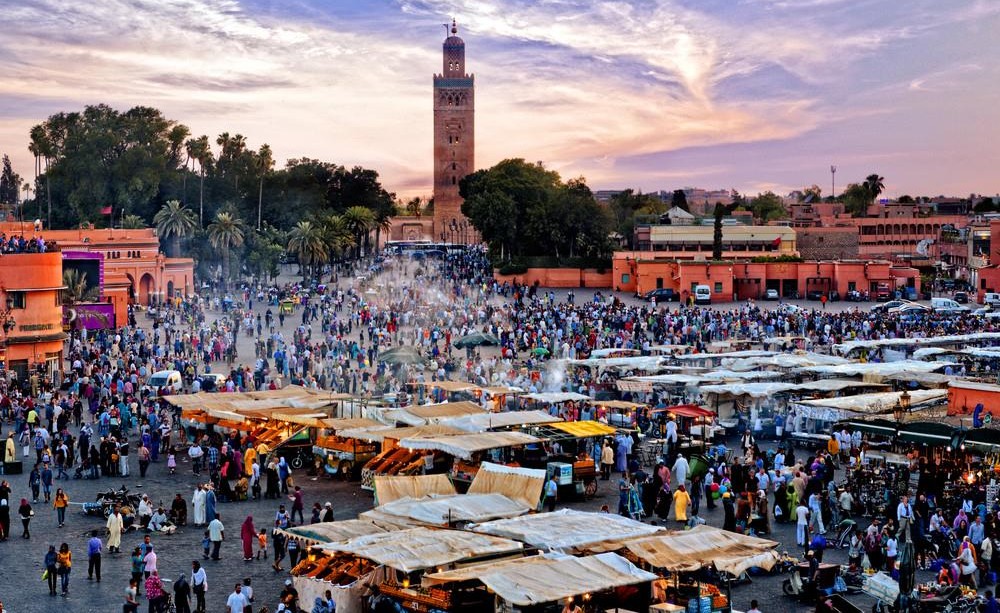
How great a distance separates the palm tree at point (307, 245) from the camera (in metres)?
75.2

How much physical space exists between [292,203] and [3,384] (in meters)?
58.2

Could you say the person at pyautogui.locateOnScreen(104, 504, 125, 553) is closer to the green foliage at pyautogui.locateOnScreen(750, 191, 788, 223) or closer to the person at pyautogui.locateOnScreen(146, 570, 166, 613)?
the person at pyautogui.locateOnScreen(146, 570, 166, 613)

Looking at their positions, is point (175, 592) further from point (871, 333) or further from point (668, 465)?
point (871, 333)

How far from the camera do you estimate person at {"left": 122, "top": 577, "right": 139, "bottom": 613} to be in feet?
49.6

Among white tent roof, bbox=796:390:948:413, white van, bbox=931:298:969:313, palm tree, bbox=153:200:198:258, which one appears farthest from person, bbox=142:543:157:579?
palm tree, bbox=153:200:198:258

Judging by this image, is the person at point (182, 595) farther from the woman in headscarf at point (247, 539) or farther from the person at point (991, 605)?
the person at point (991, 605)

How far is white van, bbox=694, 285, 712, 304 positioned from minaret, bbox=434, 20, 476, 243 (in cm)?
7908

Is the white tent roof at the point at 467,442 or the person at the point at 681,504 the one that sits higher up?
the white tent roof at the point at 467,442

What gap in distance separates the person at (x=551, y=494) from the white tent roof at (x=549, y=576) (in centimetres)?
637

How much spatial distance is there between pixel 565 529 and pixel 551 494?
5271mm

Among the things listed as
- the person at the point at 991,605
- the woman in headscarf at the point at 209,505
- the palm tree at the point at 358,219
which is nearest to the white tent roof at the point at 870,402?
the person at the point at 991,605

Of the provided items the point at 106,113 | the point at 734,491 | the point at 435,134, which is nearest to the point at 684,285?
the point at 734,491

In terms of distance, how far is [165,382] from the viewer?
111 ft

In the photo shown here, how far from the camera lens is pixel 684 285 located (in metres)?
60.0
